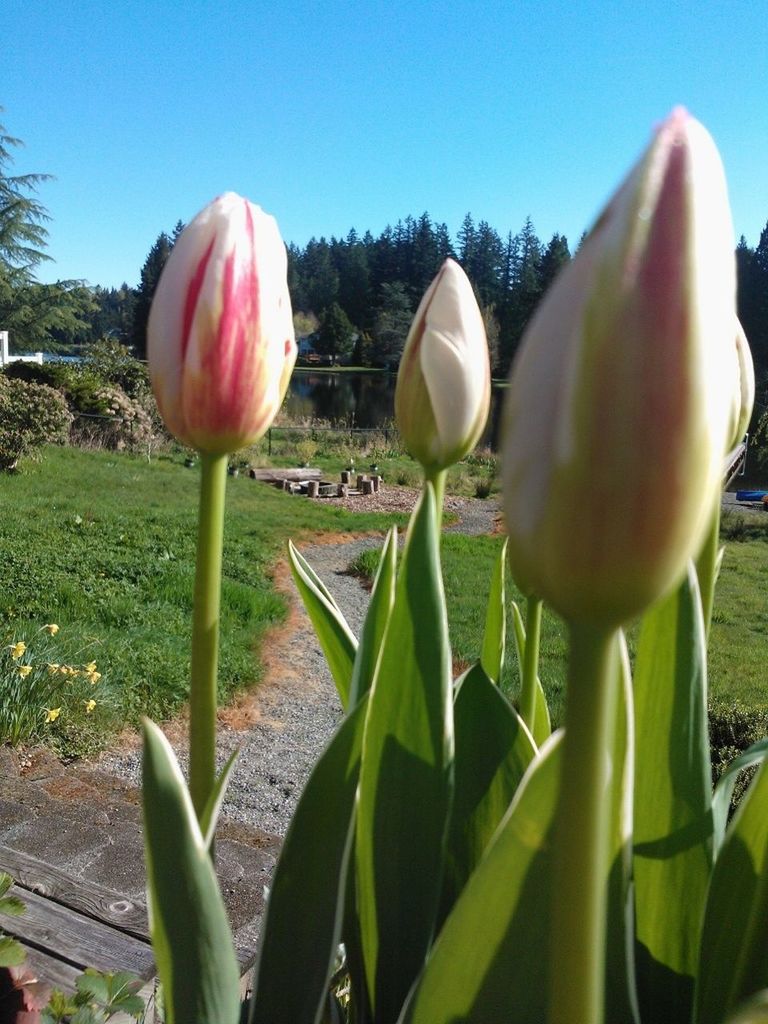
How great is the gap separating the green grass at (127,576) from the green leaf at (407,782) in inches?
148

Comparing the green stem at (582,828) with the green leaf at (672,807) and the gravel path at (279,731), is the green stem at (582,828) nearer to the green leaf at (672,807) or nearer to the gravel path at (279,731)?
the green leaf at (672,807)

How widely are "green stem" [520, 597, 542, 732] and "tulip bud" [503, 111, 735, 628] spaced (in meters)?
0.39

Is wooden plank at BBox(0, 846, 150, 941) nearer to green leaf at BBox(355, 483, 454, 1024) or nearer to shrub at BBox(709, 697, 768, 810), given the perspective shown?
green leaf at BBox(355, 483, 454, 1024)

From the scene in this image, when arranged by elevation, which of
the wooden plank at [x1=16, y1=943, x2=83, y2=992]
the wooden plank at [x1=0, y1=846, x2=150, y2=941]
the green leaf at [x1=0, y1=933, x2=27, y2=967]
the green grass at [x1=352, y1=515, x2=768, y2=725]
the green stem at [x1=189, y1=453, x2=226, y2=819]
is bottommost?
the green grass at [x1=352, y1=515, x2=768, y2=725]

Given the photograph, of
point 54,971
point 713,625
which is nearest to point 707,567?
point 54,971

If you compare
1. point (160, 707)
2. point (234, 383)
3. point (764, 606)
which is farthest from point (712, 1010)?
point (764, 606)

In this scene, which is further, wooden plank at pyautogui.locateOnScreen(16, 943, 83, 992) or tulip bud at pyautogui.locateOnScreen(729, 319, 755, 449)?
wooden plank at pyautogui.locateOnScreen(16, 943, 83, 992)

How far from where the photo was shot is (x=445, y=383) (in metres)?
0.63

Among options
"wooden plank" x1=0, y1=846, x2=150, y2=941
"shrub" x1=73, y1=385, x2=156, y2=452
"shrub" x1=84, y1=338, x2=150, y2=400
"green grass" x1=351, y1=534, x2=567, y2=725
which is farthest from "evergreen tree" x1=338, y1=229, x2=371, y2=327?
"wooden plank" x1=0, y1=846, x2=150, y2=941

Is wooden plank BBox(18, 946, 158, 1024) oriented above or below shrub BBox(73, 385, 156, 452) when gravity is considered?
below

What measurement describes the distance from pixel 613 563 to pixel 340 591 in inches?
319

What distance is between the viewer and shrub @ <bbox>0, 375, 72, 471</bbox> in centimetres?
1132

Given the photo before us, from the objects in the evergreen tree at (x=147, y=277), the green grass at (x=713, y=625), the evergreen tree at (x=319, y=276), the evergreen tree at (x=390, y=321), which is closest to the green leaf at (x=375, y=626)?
the green grass at (x=713, y=625)

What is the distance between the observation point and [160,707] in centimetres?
474
